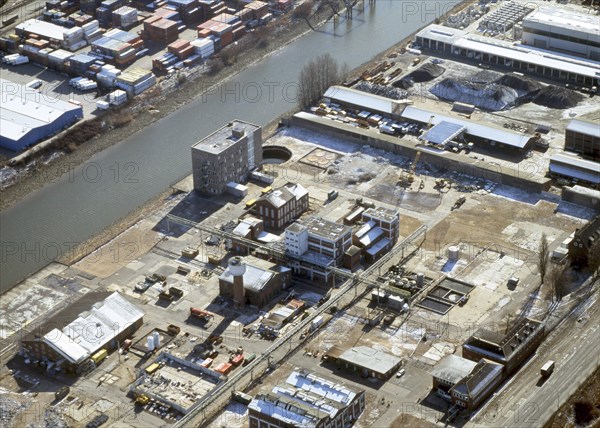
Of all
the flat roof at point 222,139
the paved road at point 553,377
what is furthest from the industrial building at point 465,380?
the flat roof at point 222,139

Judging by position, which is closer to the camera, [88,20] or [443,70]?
[443,70]

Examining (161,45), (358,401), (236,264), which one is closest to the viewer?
(358,401)

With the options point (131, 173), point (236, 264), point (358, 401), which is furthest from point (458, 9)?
point (358, 401)

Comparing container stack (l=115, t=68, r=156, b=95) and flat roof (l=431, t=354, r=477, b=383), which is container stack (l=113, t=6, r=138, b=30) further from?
flat roof (l=431, t=354, r=477, b=383)

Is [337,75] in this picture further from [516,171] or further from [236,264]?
[236,264]

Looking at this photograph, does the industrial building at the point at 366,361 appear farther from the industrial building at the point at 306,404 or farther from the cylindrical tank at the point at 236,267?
the cylindrical tank at the point at 236,267

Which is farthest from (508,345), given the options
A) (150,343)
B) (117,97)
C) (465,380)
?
(117,97)
